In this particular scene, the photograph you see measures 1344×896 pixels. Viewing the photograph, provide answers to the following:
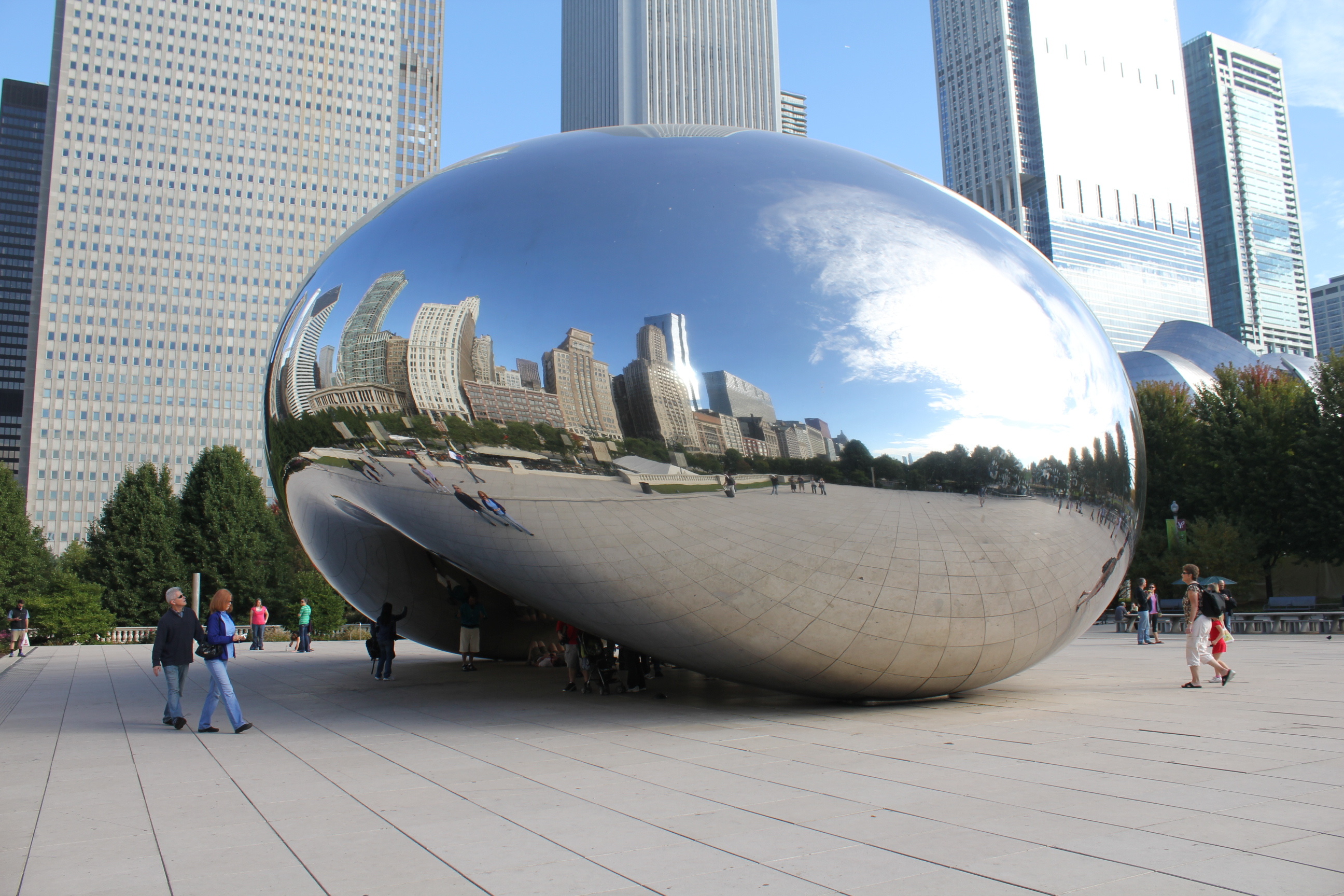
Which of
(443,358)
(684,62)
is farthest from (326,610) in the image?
(684,62)

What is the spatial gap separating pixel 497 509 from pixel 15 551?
148 ft

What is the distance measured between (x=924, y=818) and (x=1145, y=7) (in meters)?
198

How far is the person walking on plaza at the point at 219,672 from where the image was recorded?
849 centimetres

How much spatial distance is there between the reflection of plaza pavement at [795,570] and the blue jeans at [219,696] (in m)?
2.09

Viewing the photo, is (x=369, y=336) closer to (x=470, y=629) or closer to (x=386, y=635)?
(x=386, y=635)

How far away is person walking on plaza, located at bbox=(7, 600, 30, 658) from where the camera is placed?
938 inches

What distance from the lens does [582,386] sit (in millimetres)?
7336

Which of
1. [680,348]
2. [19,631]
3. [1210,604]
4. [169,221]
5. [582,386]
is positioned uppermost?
[169,221]

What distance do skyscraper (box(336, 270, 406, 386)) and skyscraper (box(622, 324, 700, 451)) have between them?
7.83ft

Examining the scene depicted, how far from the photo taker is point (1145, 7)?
166 metres

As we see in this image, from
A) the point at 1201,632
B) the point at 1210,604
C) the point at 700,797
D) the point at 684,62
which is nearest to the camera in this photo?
the point at 700,797

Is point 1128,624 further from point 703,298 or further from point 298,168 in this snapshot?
point 298,168

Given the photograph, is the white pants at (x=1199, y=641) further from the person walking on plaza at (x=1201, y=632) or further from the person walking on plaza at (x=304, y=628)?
the person walking on plaza at (x=304, y=628)

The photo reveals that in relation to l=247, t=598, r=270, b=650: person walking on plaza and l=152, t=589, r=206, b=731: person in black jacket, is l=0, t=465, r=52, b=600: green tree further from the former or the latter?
l=152, t=589, r=206, b=731: person in black jacket
